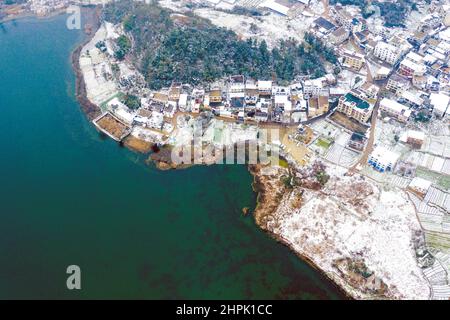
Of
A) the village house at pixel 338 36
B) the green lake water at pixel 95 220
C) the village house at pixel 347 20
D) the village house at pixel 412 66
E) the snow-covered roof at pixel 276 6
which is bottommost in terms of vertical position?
the green lake water at pixel 95 220

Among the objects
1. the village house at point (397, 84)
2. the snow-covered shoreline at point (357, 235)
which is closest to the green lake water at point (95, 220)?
the snow-covered shoreline at point (357, 235)

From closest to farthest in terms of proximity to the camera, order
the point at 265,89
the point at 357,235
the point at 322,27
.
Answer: the point at 357,235
the point at 265,89
the point at 322,27

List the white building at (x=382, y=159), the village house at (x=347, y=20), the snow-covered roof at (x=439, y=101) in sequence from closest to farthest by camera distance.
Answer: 1. the white building at (x=382, y=159)
2. the snow-covered roof at (x=439, y=101)
3. the village house at (x=347, y=20)

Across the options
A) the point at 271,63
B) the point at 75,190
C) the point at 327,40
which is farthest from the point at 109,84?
Result: the point at 327,40

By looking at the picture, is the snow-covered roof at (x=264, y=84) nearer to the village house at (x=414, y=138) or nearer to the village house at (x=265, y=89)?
the village house at (x=265, y=89)

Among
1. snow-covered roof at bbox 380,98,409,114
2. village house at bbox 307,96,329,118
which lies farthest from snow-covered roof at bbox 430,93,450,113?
village house at bbox 307,96,329,118

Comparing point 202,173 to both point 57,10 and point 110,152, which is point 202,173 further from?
point 57,10

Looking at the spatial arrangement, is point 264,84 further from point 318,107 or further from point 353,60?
point 353,60

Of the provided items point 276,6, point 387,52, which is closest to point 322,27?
point 276,6
